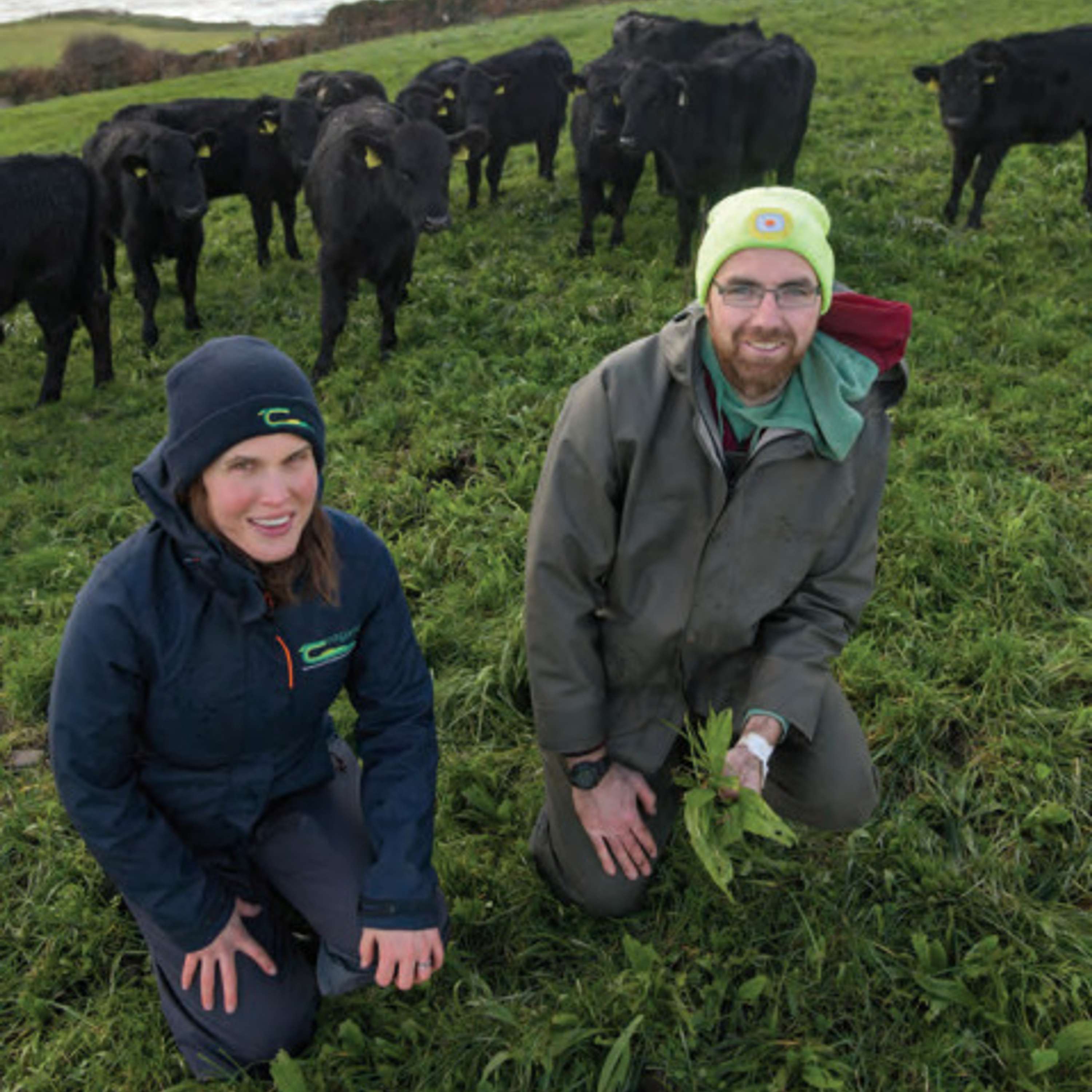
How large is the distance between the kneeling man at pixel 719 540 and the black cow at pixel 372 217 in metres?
4.69

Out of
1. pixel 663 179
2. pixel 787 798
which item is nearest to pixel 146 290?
pixel 663 179

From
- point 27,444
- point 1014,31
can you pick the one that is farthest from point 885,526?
point 1014,31

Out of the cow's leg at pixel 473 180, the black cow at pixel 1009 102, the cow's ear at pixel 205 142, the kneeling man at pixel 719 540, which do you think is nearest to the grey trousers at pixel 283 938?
the kneeling man at pixel 719 540

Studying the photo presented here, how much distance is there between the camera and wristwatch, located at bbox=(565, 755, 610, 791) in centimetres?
265

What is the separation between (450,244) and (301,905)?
24.3 feet

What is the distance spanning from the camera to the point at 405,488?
4.90 meters

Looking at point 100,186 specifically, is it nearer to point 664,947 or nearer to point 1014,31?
point 664,947

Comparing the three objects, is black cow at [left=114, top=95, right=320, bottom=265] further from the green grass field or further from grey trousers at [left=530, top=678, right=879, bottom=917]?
grey trousers at [left=530, top=678, right=879, bottom=917]

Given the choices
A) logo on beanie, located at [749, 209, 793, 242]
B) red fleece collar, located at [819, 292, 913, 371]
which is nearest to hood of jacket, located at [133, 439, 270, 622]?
logo on beanie, located at [749, 209, 793, 242]

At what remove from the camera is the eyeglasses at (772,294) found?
90.9 inches

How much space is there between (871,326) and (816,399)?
29 centimetres

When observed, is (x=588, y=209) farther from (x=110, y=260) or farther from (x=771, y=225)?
(x=771, y=225)

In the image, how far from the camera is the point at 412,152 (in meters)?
7.32

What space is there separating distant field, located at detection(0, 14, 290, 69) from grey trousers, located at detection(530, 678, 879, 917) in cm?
3289
